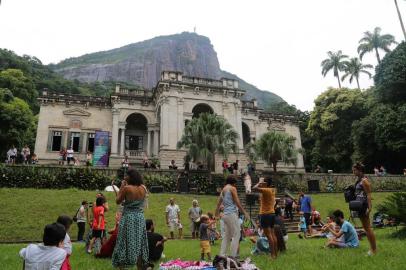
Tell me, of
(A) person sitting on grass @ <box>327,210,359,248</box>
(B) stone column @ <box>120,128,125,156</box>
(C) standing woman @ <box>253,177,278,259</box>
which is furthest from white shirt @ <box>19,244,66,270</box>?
(B) stone column @ <box>120,128,125,156</box>

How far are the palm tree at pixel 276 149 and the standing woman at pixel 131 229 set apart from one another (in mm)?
21712

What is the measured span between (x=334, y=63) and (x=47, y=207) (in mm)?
46729

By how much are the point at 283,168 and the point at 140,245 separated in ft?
114

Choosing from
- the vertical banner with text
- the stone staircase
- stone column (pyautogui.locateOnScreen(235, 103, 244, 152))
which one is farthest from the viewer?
stone column (pyautogui.locateOnScreen(235, 103, 244, 152))

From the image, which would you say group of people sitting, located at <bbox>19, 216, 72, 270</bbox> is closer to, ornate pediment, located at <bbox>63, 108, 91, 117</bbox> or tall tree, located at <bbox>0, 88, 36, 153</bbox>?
tall tree, located at <bbox>0, 88, 36, 153</bbox>

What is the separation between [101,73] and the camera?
10512 cm

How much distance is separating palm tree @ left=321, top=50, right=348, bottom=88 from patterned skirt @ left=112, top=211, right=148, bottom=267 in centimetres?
5040

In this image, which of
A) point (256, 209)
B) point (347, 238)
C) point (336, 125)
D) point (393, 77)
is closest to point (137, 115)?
point (256, 209)

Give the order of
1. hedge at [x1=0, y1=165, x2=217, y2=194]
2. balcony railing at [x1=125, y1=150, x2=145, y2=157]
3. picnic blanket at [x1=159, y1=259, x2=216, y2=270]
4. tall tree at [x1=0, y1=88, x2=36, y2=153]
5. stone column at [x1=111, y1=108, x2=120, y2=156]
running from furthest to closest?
balcony railing at [x1=125, y1=150, x2=145, y2=157]
stone column at [x1=111, y1=108, x2=120, y2=156]
tall tree at [x1=0, y1=88, x2=36, y2=153]
hedge at [x1=0, y1=165, x2=217, y2=194]
picnic blanket at [x1=159, y1=259, x2=216, y2=270]

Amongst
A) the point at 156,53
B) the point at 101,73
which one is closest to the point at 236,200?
the point at 101,73

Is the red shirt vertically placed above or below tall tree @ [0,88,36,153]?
below

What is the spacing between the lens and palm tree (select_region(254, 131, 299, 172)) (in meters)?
26.2

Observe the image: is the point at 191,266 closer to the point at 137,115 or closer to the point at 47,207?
the point at 47,207

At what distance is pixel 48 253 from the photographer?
3512 millimetres
